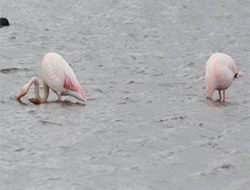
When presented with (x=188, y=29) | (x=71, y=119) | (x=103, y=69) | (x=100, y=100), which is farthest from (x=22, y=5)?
(x=71, y=119)

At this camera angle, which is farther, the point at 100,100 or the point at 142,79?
the point at 142,79

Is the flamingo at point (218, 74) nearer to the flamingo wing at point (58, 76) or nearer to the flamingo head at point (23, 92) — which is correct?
the flamingo wing at point (58, 76)

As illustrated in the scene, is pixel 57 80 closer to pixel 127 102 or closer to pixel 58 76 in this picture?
pixel 58 76

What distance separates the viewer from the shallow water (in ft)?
32.9

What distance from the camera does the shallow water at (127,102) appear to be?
1002 centimetres

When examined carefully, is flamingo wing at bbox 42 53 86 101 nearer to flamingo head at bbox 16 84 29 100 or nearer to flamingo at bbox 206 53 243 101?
flamingo head at bbox 16 84 29 100

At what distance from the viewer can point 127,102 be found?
14.6 m

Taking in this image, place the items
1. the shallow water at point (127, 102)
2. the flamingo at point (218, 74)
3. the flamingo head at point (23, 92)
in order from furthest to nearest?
the flamingo at point (218, 74) → the flamingo head at point (23, 92) → the shallow water at point (127, 102)

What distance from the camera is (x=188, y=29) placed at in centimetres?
2284

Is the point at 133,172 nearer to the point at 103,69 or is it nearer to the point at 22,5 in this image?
the point at 103,69

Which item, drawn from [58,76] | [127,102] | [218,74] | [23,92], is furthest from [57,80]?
[218,74]

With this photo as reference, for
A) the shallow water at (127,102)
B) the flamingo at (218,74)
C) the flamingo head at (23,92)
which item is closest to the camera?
the shallow water at (127,102)

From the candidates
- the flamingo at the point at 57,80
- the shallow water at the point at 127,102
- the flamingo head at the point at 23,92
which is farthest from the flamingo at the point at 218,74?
the flamingo head at the point at 23,92

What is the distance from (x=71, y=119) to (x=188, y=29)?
1068 cm
